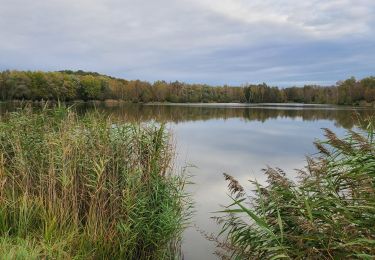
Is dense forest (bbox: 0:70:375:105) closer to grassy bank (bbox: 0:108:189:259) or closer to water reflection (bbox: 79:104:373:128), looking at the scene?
water reflection (bbox: 79:104:373:128)

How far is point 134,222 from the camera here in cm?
568

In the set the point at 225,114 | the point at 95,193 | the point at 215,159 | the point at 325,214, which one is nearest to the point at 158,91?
the point at 225,114

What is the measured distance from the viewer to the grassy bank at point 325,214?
332 cm

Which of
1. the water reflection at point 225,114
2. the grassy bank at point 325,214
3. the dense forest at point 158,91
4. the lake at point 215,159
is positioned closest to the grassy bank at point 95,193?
the lake at point 215,159

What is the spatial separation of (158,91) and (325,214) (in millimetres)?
103456

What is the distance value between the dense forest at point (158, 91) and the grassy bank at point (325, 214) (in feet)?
162

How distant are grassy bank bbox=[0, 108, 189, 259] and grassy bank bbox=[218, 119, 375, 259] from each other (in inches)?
71.9

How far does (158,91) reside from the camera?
106000mm

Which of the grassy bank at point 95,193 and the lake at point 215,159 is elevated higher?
the grassy bank at point 95,193

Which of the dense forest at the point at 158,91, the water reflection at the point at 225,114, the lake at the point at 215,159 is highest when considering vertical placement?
the dense forest at the point at 158,91

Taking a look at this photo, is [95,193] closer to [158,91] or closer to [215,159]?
[215,159]

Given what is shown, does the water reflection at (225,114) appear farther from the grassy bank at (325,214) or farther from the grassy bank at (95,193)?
the grassy bank at (325,214)

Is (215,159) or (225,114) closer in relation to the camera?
(215,159)

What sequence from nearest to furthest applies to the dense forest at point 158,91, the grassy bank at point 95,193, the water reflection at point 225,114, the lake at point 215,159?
1. the grassy bank at point 95,193
2. the lake at point 215,159
3. the water reflection at point 225,114
4. the dense forest at point 158,91
